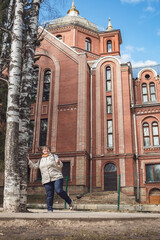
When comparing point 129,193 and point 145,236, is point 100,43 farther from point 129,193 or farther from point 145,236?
point 145,236

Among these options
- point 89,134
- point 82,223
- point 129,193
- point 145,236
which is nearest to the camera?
point 145,236

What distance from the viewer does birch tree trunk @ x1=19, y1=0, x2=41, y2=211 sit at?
21.9 ft

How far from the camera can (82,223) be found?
11.9 feet

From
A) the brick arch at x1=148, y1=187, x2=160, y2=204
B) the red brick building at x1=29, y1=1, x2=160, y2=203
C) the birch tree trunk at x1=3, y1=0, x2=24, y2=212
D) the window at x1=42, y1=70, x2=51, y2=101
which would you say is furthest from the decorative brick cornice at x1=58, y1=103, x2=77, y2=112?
the birch tree trunk at x1=3, y1=0, x2=24, y2=212

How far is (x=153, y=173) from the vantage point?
2019cm

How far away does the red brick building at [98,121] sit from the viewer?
19.7 m

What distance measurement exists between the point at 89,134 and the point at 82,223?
1776 cm

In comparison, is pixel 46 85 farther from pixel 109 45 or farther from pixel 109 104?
pixel 109 45

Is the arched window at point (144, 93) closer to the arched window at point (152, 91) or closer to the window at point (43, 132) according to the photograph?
the arched window at point (152, 91)

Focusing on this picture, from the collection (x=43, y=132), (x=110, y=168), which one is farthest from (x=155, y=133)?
(x=43, y=132)

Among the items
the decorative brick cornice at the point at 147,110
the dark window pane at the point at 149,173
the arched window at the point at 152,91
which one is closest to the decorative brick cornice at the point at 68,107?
the decorative brick cornice at the point at 147,110

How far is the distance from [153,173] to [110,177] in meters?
3.62

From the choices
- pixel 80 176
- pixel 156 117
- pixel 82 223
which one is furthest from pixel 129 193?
pixel 82 223

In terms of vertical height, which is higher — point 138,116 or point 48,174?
point 138,116
